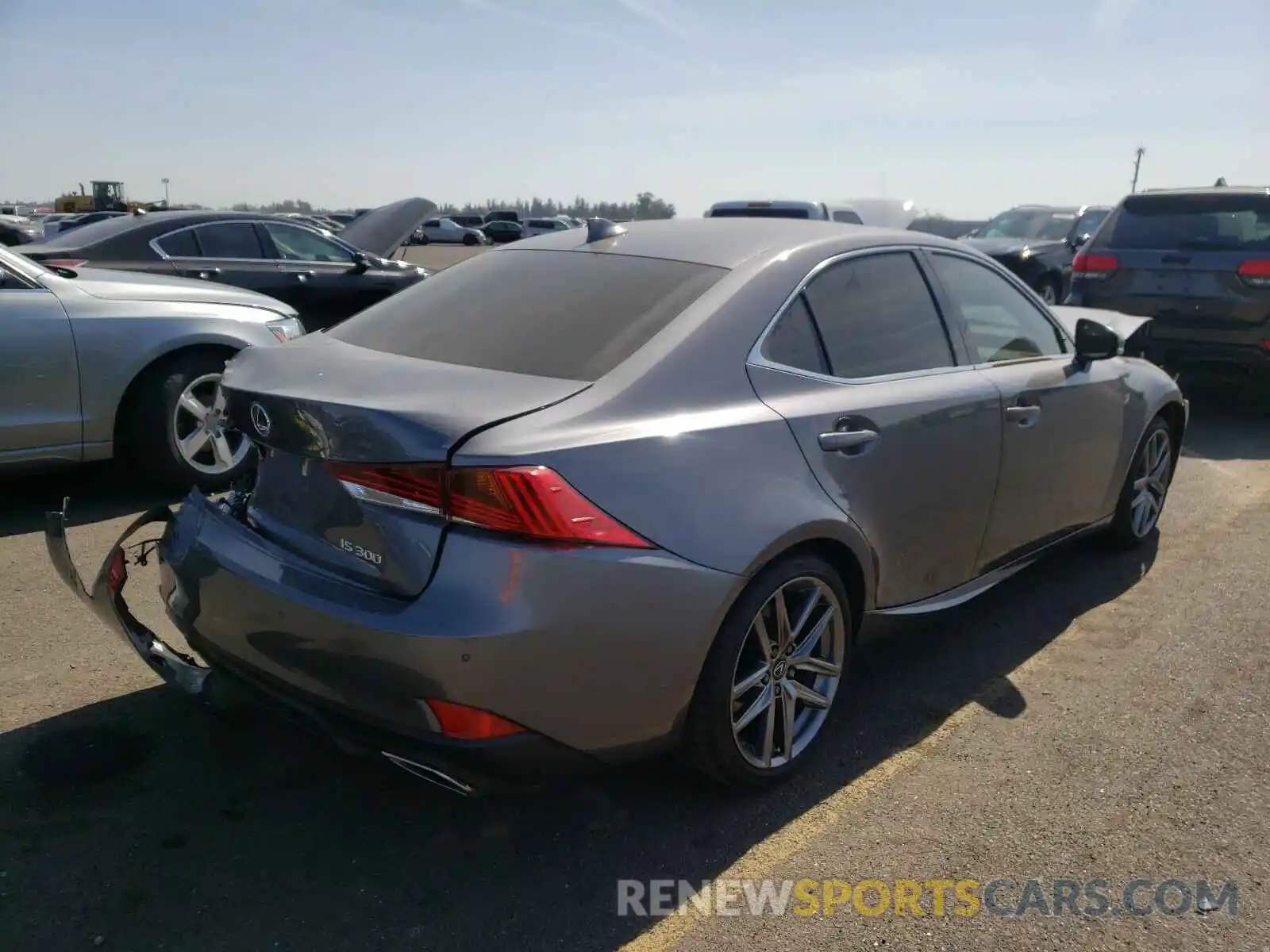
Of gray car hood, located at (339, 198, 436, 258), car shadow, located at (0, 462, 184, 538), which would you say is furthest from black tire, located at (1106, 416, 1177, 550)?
gray car hood, located at (339, 198, 436, 258)

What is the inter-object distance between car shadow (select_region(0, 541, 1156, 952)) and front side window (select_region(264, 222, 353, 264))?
Result: 6638 mm

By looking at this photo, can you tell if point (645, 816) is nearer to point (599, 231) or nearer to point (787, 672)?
point (787, 672)

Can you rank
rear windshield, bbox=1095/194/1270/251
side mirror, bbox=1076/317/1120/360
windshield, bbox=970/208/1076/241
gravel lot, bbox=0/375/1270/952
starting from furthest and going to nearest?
windshield, bbox=970/208/1076/241 < rear windshield, bbox=1095/194/1270/251 < side mirror, bbox=1076/317/1120/360 < gravel lot, bbox=0/375/1270/952

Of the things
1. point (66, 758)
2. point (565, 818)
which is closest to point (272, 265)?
point (66, 758)

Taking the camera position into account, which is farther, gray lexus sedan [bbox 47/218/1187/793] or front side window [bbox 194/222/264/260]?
front side window [bbox 194/222/264/260]

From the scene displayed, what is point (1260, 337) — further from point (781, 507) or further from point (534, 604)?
point (534, 604)

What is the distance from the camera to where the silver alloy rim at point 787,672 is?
114 inches

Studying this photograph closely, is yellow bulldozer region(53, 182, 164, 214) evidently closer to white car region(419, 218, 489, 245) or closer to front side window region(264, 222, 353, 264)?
white car region(419, 218, 489, 245)

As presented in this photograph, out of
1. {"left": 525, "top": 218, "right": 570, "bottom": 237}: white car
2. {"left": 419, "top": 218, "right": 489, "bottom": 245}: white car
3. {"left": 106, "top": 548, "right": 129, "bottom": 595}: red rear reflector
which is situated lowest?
{"left": 419, "top": 218, "right": 489, "bottom": 245}: white car

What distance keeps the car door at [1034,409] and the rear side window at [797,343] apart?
0.83 meters

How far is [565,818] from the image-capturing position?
2889 mm

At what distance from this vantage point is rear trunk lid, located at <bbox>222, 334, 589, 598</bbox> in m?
2.40

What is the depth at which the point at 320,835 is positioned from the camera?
2.76 metres

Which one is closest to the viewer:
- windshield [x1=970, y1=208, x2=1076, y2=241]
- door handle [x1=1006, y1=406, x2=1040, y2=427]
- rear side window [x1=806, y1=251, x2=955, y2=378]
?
rear side window [x1=806, y1=251, x2=955, y2=378]
